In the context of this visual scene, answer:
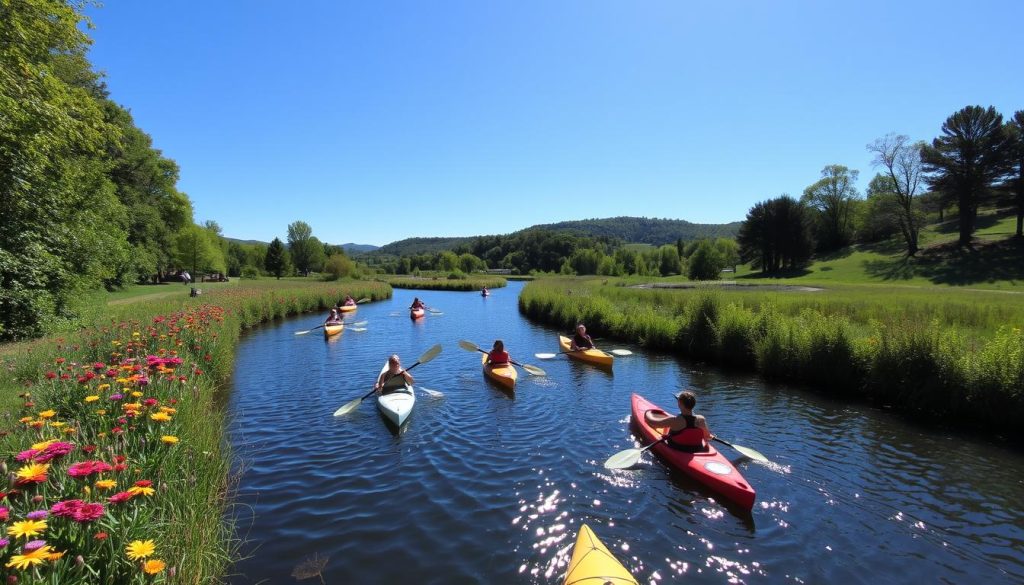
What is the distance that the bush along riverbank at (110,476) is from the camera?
288 centimetres

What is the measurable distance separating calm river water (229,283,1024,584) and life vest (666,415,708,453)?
0.63 m

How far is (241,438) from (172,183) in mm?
48132

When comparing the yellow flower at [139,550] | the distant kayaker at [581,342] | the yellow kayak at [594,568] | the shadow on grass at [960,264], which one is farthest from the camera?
the shadow on grass at [960,264]

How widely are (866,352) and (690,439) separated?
8.16 metres

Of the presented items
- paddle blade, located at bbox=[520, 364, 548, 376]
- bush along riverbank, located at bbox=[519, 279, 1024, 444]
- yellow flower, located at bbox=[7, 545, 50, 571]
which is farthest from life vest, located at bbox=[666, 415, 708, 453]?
yellow flower, located at bbox=[7, 545, 50, 571]

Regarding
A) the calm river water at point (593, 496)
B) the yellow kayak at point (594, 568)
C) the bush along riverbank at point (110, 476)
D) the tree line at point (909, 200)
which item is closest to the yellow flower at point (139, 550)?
the bush along riverbank at point (110, 476)

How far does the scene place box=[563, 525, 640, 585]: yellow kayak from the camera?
491 centimetres

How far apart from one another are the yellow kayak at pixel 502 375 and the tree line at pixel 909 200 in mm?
55171

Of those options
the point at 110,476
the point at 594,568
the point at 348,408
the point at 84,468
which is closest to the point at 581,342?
the point at 348,408

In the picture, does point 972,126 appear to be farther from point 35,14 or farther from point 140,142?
point 140,142

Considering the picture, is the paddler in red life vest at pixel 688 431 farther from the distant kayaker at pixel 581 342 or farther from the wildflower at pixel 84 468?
the distant kayaker at pixel 581 342

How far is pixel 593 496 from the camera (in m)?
7.66

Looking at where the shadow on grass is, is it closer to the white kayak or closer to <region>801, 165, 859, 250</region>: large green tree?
<region>801, 165, 859, 250</region>: large green tree

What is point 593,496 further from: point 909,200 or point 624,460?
point 909,200
